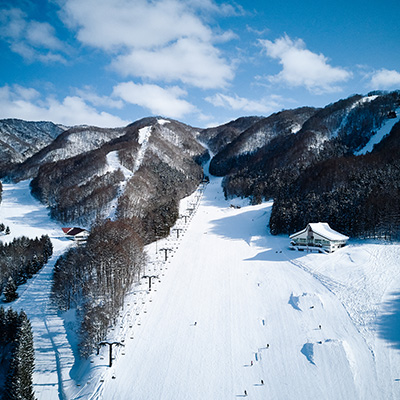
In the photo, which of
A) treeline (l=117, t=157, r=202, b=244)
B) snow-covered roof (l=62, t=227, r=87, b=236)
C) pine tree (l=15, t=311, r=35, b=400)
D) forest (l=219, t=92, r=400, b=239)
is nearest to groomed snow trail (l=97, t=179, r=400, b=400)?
pine tree (l=15, t=311, r=35, b=400)

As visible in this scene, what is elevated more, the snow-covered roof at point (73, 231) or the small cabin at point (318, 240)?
the snow-covered roof at point (73, 231)

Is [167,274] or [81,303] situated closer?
[81,303]

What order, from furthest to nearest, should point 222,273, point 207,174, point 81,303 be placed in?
point 207,174
point 222,273
point 81,303

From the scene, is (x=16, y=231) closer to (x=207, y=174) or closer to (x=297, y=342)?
(x=297, y=342)

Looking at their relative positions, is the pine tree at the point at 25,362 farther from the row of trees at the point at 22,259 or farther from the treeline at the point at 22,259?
the treeline at the point at 22,259

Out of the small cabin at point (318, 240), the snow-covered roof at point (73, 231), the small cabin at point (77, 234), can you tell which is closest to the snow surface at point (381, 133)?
the small cabin at point (318, 240)

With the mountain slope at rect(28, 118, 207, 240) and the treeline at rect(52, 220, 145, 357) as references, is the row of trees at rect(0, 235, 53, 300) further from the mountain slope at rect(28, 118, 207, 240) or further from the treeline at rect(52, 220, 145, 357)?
the mountain slope at rect(28, 118, 207, 240)

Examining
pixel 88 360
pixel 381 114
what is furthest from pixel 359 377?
pixel 381 114
